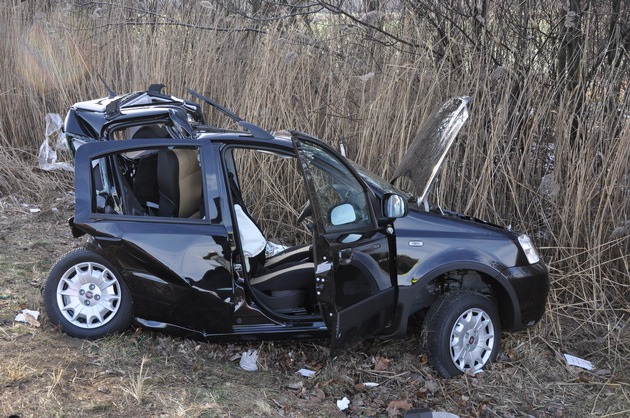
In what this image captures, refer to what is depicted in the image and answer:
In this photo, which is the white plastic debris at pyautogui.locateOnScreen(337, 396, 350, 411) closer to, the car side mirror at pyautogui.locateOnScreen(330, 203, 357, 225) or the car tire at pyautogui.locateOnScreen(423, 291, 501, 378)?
the car tire at pyautogui.locateOnScreen(423, 291, 501, 378)

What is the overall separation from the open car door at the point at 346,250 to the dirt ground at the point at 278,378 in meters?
0.43

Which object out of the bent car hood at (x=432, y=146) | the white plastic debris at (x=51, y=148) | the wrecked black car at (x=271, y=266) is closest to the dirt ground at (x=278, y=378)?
the wrecked black car at (x=271, y=266)

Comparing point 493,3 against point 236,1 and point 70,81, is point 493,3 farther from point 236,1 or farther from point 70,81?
point 70,81

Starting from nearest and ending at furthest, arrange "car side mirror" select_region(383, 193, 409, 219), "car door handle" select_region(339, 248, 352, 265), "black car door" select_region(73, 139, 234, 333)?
"car door handle" select_region(339, 248, 352, 265) < "car side mirror" select_region(383, 193, 409, 219) < "black car door" select_region(73, 139, 234, 333)

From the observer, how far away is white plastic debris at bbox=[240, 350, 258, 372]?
16.3 ft

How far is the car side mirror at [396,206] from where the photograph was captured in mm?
4582

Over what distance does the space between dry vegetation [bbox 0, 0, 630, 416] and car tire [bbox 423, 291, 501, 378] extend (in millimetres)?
124

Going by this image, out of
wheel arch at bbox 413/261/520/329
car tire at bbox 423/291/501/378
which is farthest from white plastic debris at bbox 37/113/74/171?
car tire at bbox 423/291/501/378

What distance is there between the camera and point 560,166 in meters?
6.49

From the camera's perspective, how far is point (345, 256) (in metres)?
4.48

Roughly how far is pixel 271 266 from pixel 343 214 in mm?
917

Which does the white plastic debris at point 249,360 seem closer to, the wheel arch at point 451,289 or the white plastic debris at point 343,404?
the white plastic debris at point 343,404

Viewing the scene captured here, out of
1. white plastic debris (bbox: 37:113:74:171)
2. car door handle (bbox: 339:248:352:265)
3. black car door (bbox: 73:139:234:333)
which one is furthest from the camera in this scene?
white plastic debris (bbox: 37:113:74:171)

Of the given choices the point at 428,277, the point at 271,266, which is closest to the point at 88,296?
the point at 271,266
